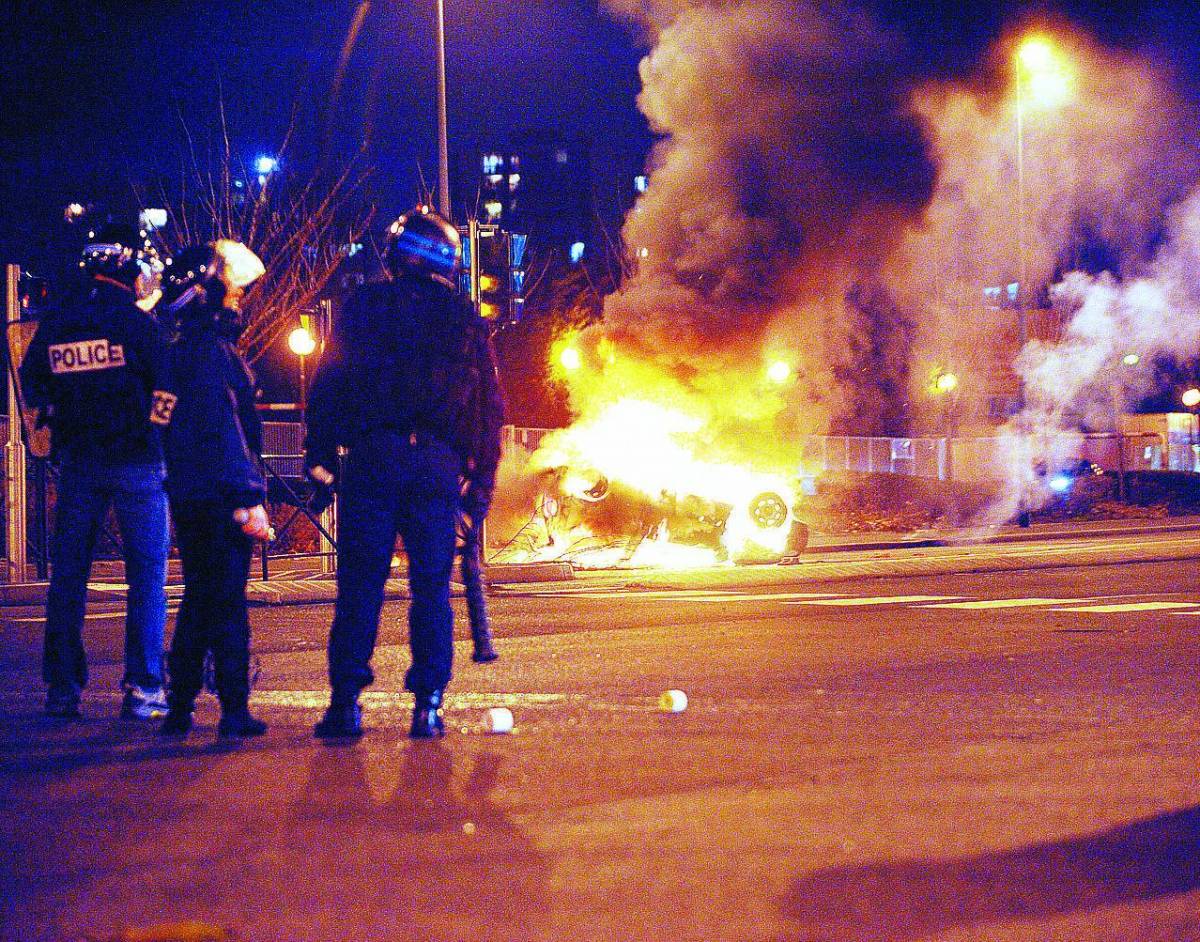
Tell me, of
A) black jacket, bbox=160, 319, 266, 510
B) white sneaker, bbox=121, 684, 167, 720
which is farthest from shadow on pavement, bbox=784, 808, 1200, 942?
white sneaker, bbox=121, 684, 167, 720

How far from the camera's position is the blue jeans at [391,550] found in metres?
5.24

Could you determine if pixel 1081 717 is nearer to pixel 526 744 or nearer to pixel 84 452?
pixel 526 744

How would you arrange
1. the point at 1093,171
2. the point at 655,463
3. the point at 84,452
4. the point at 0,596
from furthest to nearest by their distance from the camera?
the point at 1093,171, the point at 655,463, the point at 0,596, the point at 84,452

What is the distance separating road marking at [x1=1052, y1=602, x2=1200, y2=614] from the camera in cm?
1131

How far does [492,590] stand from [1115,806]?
36.3 ft

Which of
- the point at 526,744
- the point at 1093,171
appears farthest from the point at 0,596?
the point at 1093,171

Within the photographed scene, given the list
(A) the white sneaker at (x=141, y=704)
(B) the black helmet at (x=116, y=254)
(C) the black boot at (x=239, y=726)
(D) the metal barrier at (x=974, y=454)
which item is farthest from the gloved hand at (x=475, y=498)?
(D) the metal barrier at (x=974, y=454)

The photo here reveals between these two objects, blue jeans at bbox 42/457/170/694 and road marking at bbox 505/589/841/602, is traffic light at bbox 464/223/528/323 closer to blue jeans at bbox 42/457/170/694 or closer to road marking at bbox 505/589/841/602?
road marking at bbox 505/589/841/602

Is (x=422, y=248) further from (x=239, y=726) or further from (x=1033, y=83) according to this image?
(x=1033, y=83)

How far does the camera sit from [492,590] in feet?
49.5

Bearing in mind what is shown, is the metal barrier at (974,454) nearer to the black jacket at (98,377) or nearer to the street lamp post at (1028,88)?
the street lamp post at (1028,88)

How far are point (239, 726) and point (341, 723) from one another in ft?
1.29

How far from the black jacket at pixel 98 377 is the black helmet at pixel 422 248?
1095 mm

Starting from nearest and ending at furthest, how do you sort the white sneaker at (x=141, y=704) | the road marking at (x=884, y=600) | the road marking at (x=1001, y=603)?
the white sneaker at (x=141, y=704)
the road marking at (x=1001, y=603)
the road marking at (x=884, y=600)
